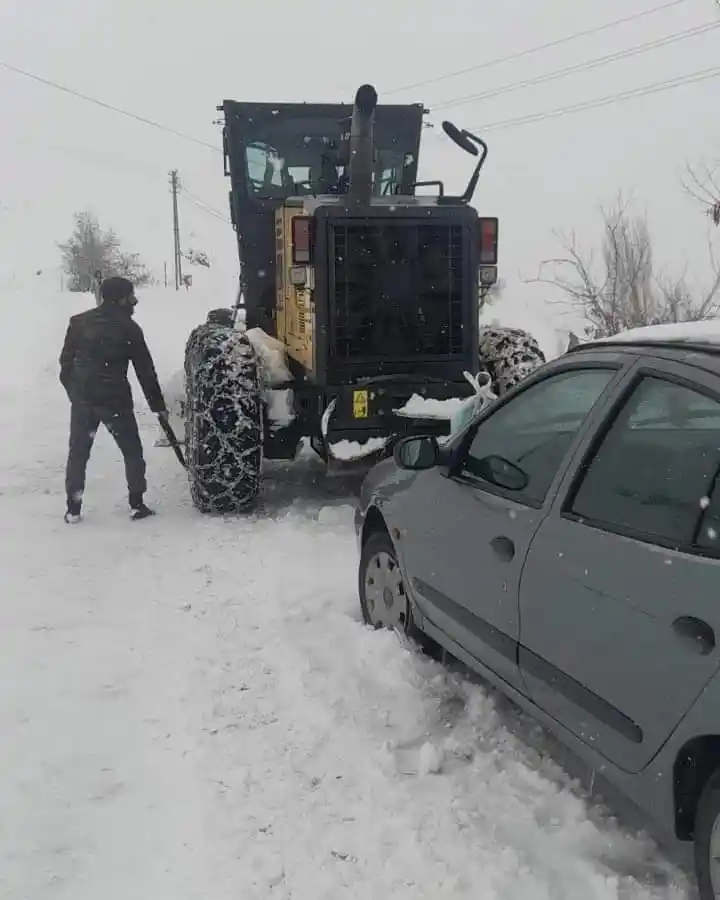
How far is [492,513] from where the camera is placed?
3496mm

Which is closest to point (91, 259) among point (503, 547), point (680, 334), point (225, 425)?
point (225, 425)

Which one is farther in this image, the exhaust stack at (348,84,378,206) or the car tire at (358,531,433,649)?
the exhaust stack at (348,84,378,206)

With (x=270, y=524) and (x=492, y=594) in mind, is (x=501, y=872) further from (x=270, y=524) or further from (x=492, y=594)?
(x=270, y=524)

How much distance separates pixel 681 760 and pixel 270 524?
4592 millimetres

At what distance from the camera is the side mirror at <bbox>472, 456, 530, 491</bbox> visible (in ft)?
11.3

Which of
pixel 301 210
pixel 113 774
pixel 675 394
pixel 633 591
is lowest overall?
pixel 113 774

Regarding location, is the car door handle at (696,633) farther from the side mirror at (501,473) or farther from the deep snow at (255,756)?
the side mirror at (501,473)

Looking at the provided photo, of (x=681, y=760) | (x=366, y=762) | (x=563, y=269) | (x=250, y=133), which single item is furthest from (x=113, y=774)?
(x=563, y=269)

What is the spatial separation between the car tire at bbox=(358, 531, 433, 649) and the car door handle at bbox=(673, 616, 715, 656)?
1968mm

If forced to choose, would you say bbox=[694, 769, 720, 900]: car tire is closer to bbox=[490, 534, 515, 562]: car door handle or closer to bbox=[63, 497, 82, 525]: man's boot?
bbox=[490, 534, 515, 562]: car door handle

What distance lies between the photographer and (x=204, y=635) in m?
4.79

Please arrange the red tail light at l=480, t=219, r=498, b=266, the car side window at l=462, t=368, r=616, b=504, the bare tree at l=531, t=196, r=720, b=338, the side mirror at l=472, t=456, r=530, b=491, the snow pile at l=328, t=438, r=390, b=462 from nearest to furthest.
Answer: the car side window at l=462, t=368, r=616, b=504
the side mirror at l=472, t=456, r=530, b=491
the snow pile at l=328, t=438, r=390, b=462
the red tail light at l=480, t=219, r=498, b=266
the bare tree at l=531, t=196, r=720, b=338

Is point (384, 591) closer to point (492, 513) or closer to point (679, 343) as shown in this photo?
point (492, 513)

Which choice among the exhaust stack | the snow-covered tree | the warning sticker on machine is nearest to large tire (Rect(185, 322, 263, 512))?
the warning sticker on machine
